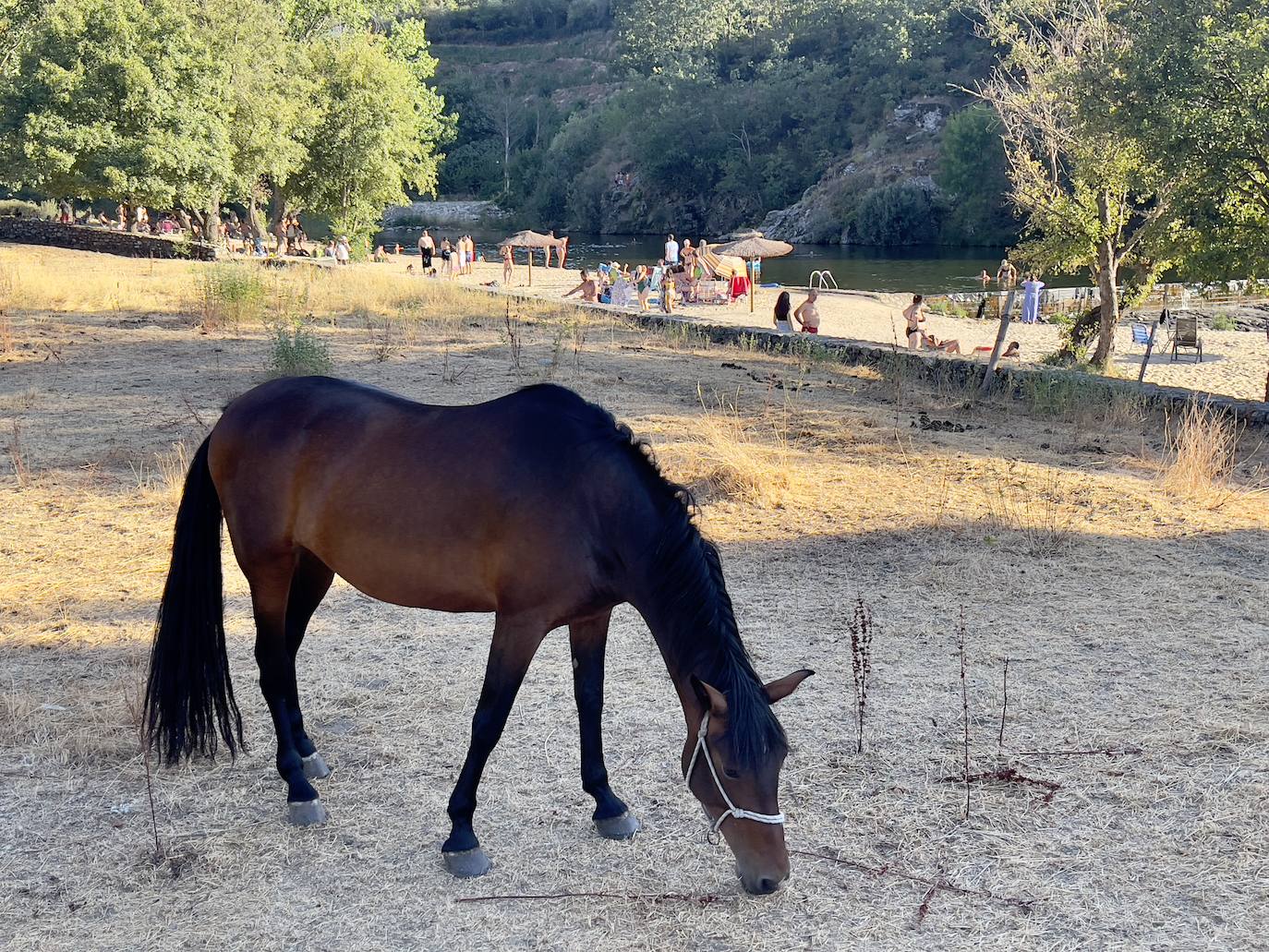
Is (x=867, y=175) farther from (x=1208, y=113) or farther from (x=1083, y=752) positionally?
(x=1083, y=752)

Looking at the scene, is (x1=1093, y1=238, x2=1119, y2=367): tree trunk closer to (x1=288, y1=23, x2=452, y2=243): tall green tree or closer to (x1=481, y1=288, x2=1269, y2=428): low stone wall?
(x1=481, y1=288, x2=1269, y2=428): low stone wall

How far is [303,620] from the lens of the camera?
4672 mm

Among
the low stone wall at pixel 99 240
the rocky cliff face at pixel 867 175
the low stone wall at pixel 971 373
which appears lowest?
the low stone wall at pixel 971 373

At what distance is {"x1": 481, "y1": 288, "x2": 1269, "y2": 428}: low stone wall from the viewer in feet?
39.3

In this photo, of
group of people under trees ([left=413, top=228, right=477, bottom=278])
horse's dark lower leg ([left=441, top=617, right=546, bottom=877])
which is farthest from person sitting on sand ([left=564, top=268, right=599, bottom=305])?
horse's dark lower leg ([left=441, top=617, right=546, bottom=877])

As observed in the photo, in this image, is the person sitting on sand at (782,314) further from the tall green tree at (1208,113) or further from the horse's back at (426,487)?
the horse's back at (426,487)

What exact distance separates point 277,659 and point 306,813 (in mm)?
615

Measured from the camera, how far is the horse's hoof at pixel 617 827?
13.6 ft

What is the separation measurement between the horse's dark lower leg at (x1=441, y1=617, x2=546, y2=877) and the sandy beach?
15665 mm

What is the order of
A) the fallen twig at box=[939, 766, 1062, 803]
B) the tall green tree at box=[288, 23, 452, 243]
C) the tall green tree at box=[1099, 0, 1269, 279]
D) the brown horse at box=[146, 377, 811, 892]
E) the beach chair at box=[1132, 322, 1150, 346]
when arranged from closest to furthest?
the brown horse at box=[146, 377, 811, 892] → the fallen twig at box=[939, 766, 1062, 803] → the tall green tree at box=[1099, 0, 1269, 279] → the beach chair at box=[1132, 322, 1150, 346] → the tall green tree at box=[288, 23, 452, 243]

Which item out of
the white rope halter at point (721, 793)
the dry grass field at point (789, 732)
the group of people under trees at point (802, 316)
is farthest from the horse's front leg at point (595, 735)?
the group of people under trees at point (802, 316)

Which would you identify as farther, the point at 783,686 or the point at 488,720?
the point at 488,720

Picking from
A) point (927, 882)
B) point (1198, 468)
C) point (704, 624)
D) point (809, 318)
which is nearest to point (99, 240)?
point (809, 318)

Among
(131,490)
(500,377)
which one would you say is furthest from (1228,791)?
(500,377)
